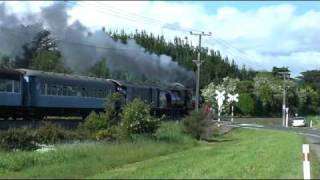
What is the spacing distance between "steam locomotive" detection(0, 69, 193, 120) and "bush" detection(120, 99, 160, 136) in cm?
738

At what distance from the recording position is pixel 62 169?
18.4 metres

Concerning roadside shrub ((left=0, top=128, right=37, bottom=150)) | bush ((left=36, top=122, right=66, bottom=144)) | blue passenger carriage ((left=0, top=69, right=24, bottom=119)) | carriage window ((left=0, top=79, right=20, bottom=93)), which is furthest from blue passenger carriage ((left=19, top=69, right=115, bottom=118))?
roadside shrub ((left=0, top=128, right=37, bottom=150))

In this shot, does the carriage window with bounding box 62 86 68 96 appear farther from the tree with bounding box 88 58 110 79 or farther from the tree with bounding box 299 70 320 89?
the tree with bounding box 299 70 320 89

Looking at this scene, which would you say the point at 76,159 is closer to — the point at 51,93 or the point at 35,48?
the point at 51,93

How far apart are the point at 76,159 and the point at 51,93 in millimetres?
19443

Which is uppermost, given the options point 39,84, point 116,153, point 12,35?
point 12,35

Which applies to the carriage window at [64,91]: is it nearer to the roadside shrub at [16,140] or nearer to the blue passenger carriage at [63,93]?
the blue passenger carriage at [63,93]

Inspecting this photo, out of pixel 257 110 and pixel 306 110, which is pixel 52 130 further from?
pixel 306 110

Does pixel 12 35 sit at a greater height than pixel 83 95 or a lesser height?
greater

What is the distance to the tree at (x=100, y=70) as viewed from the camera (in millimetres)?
79938

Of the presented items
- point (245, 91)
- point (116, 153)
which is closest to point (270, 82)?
point (245, 91)

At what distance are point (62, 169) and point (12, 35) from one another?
5762 cm

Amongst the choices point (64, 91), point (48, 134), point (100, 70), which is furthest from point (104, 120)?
point (100, 70)

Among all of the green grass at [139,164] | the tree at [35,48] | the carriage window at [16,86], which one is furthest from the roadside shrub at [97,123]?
the tree at [35,48]
